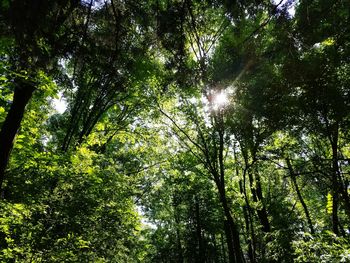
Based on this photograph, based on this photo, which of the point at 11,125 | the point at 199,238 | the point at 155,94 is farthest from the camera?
the point at 199,238

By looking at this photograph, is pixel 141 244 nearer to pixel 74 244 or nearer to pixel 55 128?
pixel 55 128

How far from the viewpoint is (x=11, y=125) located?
4883 mm

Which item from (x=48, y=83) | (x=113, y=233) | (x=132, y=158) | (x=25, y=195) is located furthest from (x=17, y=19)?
(x=132, y=158)

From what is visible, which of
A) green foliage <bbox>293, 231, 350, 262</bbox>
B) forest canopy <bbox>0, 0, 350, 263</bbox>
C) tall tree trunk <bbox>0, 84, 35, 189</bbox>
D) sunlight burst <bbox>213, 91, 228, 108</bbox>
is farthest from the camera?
sunlight burst <bbox>213, 91, 228, 108</bbox>

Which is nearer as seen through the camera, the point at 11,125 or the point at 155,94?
the point at 11,125

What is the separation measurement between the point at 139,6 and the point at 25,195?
5.78m

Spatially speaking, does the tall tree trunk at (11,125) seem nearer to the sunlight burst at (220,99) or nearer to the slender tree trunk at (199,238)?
the sunlight burst at (220,99)

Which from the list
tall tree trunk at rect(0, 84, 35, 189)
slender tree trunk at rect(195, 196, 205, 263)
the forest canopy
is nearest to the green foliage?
the forest canopy

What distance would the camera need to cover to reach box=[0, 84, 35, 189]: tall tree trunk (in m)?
4.67

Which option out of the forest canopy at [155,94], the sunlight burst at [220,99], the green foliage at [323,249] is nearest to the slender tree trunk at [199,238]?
the forest canopy at [155,94]

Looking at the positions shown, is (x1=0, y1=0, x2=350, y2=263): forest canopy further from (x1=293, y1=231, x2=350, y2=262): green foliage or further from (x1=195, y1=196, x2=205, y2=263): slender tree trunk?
(x1=195, y1=196, x2=205, y2=263): slender tree trunk

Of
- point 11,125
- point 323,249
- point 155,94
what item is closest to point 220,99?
point 155,94

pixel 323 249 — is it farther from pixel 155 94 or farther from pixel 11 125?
pixel 155 94

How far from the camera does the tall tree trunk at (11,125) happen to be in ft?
15.3
